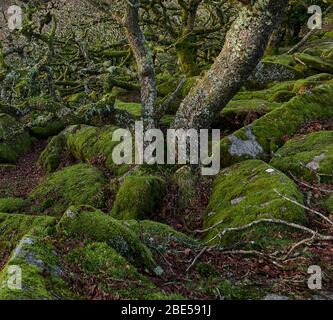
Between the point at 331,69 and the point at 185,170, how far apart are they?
32.8ft

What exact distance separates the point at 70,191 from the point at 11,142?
Answer: 282 inches

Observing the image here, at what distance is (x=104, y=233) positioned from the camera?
6281mm

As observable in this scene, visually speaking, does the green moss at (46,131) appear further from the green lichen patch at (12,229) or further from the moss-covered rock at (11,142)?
the green lichen patch at (12,229)

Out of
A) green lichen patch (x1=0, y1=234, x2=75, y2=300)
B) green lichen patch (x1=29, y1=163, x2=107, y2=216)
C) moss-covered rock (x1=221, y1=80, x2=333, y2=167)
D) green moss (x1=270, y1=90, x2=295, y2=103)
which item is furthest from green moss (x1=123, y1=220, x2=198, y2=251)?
green moss (x1=270, y1=90, x2=295, y2=103)

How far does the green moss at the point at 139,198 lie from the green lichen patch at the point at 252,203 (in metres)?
1.26

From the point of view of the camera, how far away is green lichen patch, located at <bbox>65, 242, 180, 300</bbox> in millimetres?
5379

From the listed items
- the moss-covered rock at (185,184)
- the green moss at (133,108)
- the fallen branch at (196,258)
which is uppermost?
the green moss at (133,108)

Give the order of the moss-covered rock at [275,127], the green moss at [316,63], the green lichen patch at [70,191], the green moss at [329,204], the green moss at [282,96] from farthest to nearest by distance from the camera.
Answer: the green moss at [316,63], the green moss at [282,96], the green lichen patch at [70,191], the moss-covered rock at [275,127], the green moss at [329,204]

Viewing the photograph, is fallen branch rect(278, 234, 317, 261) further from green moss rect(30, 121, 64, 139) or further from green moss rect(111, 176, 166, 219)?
green moss rect(30, 121, 64, 139)

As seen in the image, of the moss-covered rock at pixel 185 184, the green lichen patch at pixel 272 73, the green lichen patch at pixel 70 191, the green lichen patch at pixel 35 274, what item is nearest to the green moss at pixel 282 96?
the green lichen patch at pixel 272 73

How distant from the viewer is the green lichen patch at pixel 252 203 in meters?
7.94

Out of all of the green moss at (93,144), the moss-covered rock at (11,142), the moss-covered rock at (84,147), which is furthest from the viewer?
the moss-covered rock at (11,142)

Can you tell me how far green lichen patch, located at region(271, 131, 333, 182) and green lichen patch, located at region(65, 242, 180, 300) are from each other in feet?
17.6
